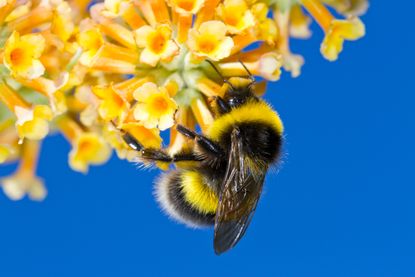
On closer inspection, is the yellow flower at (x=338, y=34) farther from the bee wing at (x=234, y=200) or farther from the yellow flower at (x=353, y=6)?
the bee wing at (x=234, y=200)

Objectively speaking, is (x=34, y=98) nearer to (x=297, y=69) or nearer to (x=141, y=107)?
(x=141, y=107)

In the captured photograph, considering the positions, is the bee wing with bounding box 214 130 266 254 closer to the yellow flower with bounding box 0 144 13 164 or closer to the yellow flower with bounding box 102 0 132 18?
the yellow flower with bounding box 102 0 132 18

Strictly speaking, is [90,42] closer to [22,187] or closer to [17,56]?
[17,56]

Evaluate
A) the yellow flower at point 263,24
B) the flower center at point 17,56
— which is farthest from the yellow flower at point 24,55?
the yellow flower at point 263,24

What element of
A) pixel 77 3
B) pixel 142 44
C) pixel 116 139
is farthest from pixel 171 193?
pixel 77 3

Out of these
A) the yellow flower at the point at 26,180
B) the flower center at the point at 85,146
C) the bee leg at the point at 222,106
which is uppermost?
the bee leg at the point at 222,106

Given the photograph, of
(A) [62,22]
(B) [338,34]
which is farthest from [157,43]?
Answer: (B) [338,34]
